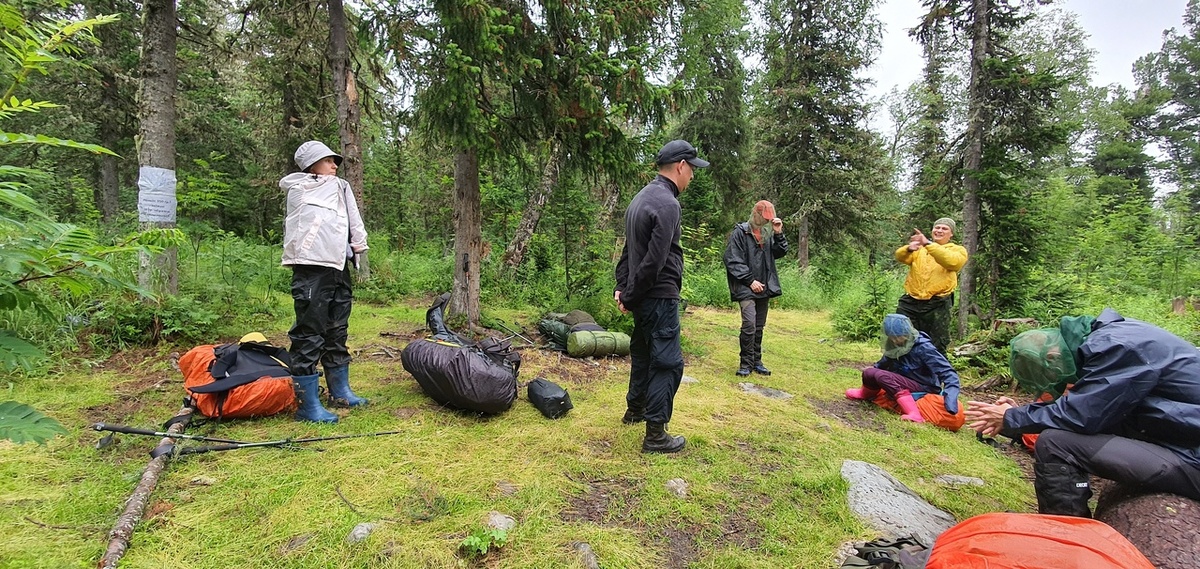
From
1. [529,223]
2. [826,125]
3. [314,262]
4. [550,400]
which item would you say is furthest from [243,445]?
[826,125]

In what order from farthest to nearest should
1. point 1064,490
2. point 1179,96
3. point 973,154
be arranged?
→ point 1179,96 → point 973,154 → point 1064,490

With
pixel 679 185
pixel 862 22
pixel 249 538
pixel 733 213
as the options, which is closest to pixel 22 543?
pixel 249 538

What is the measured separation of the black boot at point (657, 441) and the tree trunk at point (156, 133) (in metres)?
5.09

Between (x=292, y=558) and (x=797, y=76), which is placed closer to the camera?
(x=292, y=558)

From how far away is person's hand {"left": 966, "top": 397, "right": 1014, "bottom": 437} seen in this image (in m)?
2.65

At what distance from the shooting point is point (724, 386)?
16.4ft

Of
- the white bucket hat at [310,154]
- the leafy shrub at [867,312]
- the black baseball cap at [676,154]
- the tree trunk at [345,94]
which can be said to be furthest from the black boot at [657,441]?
the leafy shrub at [867,312]

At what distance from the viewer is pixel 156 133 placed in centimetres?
503

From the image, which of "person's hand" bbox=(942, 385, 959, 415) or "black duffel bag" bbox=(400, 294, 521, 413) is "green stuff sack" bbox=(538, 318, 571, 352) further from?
"person's hand" bbox=(942, 385, 959, 415)

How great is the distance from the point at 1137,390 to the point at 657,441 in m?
2.39

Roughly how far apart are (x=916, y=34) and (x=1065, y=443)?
9.67 meters

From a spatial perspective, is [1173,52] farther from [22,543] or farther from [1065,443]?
[22,543]

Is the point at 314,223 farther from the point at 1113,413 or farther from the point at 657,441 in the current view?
the point at 1113,413

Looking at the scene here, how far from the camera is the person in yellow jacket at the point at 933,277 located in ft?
16.4
